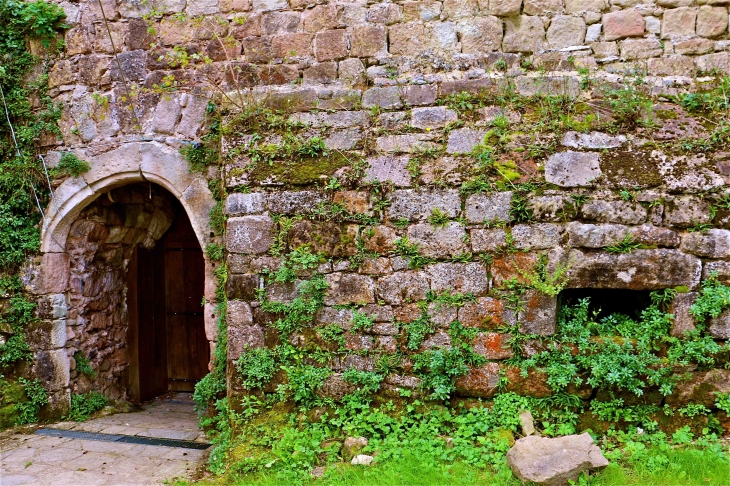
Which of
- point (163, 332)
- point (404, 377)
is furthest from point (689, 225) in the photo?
point (163, 332)

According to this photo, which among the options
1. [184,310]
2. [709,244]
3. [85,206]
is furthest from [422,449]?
[184,310]

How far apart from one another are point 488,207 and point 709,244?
4.27 feet

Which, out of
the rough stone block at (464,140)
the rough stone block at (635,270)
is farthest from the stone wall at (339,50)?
the rough stone block at (635,270)

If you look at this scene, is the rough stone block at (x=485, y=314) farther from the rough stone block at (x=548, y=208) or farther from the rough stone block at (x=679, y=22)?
the rough stone block at (x=679, y=22)

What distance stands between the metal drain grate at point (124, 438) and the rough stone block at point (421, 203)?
2437mm

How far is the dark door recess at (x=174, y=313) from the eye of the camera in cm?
590

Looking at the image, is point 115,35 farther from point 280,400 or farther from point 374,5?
point 280,400

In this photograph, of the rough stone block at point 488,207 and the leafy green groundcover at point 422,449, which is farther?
the rough stone block at point 488,207

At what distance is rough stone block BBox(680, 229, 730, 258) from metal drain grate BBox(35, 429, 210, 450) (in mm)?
3693

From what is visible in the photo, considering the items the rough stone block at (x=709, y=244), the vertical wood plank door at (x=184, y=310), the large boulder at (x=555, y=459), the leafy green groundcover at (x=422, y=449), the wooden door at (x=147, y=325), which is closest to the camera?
the large boulder at (x=555, y=459)

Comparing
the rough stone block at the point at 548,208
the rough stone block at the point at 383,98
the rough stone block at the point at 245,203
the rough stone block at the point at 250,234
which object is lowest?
the rough stone block at the point at 250,234

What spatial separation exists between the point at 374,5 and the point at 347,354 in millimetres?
2542

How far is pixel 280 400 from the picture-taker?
3.49 meters

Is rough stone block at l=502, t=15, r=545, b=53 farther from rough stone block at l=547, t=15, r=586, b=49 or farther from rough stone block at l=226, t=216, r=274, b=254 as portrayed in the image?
rough stone block at l=226, t=216, r=274, b=254
